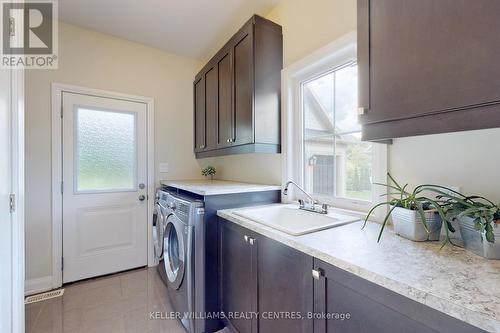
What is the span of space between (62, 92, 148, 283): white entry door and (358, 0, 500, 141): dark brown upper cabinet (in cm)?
251

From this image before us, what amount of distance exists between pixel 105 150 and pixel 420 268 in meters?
2.84

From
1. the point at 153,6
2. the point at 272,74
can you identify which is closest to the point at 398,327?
the point at 272,74

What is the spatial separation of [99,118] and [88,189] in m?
0.79

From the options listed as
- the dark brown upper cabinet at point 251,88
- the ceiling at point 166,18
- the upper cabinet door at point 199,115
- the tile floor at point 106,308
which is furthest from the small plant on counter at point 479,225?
the upper cabinet door at point 199,115

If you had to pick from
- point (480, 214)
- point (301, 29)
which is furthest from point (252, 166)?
point (480, 214)

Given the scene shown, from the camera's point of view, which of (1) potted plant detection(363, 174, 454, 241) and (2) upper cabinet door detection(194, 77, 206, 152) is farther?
(2) upper cabinet door detection(194, 77, 206, 152)

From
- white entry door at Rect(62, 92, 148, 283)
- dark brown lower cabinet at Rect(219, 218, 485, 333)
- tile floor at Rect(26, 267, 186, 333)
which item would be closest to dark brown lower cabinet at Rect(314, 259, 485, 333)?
dark brown lower cabinet at Rect(219, 218, 485, 333)

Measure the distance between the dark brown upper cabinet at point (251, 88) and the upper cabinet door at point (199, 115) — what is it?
498 millimetres

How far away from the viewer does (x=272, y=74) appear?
187cm

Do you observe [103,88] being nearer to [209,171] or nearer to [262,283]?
[209,171]

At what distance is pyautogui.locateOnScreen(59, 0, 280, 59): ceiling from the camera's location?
1989mm

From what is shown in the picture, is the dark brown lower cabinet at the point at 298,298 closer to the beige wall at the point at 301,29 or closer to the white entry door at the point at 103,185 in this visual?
the beige wall at the point at 301,29

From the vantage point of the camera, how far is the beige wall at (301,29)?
4.76 feet

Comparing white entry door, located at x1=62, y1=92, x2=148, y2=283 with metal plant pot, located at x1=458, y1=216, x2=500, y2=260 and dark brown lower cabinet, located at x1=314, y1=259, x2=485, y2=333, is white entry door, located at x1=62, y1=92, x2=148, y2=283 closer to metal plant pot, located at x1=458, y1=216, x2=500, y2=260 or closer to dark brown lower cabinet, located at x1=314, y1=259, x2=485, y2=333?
dark brown lower cabinet, located at x1=314, y1=259, x2=485, y2=333
